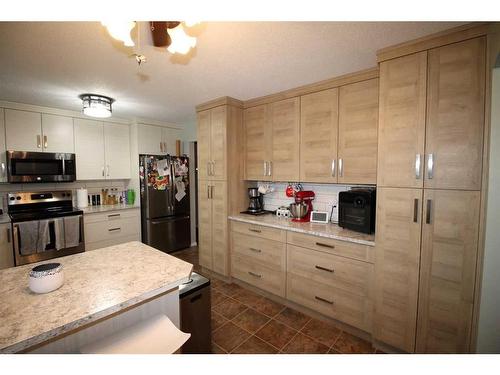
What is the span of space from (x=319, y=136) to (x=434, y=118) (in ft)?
3.20

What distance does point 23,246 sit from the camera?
8.55 ft

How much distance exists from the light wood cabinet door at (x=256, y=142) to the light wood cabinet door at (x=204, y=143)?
50 centimetres

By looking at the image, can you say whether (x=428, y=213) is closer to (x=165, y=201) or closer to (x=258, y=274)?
(x=258, y=274)

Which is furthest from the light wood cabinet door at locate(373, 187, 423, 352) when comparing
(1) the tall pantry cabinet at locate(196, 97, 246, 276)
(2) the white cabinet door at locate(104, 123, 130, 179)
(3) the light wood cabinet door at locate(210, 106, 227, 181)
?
(2) the white cabinet door at locate(104, 123, 130, 179)

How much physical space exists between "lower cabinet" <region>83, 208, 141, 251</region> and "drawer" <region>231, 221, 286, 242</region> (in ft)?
6.09

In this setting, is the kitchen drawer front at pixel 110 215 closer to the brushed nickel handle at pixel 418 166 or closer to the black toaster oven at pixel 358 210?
the black toaster oven at pixel 358 210

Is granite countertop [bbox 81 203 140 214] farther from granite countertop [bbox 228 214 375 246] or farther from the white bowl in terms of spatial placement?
the white bowl

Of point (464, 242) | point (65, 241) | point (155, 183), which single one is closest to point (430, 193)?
point (464, 242)

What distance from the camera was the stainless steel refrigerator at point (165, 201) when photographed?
357cm

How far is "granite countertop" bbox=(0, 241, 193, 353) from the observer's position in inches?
30.3

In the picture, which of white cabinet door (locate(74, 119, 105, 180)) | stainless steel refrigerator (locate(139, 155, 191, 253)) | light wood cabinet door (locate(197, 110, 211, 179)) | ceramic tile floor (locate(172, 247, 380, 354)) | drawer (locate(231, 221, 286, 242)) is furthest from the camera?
stainless steel refrigerator (locate(139, 155, 191, 253))

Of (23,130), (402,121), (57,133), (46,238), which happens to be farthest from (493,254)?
(23,130)
